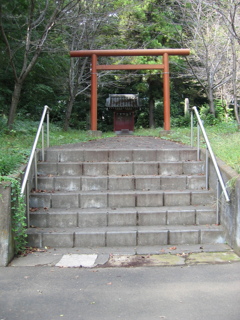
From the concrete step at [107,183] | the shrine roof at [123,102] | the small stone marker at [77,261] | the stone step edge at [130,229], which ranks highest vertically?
the shrine roof at [123,102]

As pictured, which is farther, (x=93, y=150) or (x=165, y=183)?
(x=93, y=150)

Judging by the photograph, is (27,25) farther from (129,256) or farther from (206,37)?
(129,256)

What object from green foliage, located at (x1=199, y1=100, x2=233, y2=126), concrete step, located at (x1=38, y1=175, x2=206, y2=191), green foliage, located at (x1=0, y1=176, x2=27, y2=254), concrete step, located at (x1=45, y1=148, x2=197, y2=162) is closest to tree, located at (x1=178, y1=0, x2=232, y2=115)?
green foliage, located at (x1=199, y1=100, x2=233, y2=126)

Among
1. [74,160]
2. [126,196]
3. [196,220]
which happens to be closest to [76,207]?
[126,196]

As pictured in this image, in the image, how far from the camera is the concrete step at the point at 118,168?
588 cm

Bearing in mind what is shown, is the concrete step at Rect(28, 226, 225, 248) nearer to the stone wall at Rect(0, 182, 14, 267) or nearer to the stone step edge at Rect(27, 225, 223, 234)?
the stone step edge at Rect(27, 225, 223, 234)

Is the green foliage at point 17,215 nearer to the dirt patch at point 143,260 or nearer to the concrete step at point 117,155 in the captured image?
the dirt patch at point 143,260

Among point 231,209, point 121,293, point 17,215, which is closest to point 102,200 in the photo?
point 17,215

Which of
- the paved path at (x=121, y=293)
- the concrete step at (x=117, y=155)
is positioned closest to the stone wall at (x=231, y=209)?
the paved path at (x=121, y=293)

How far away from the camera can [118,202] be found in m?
5.18

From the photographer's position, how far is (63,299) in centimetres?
301

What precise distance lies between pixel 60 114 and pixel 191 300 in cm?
2249

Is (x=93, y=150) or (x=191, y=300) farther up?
(x=93, y=150)

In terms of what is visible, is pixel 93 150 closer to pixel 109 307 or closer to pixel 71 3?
pixel 109 307
